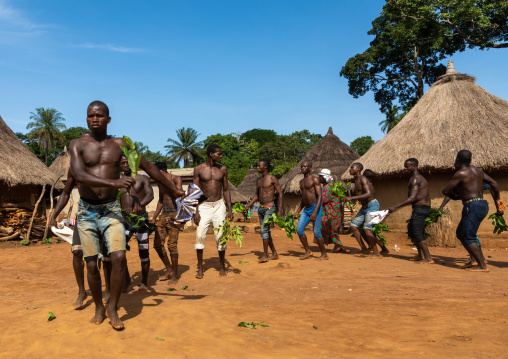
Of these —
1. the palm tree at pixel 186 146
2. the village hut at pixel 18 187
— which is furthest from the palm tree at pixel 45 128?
the village hut at pixel 18 187

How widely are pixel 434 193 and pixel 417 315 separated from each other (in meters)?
8.55

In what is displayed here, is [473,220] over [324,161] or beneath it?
beneath

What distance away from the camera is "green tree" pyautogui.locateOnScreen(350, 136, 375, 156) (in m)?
61.0

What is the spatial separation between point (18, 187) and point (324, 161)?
519 inches

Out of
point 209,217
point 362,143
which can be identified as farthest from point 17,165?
point 362,143

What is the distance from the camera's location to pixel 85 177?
333 centimetres

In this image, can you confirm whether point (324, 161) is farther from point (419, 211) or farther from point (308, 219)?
point (419, 211)

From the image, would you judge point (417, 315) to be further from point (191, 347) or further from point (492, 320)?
point (191, 347)

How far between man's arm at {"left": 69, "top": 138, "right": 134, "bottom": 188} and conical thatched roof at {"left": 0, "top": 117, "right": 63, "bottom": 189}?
1043 cm

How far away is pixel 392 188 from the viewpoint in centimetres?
1258

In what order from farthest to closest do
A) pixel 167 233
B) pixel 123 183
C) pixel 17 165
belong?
pixel 17 165 < pixel 167 233 < pixel 123 183

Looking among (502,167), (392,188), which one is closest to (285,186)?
(392,188)

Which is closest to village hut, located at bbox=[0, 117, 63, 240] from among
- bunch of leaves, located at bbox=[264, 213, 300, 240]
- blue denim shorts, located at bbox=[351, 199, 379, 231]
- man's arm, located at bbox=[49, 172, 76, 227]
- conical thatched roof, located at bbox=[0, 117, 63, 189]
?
conical thatched roof, located at bbox=[0, 117, 63, 189]

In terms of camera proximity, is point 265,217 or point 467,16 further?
point 467,16
